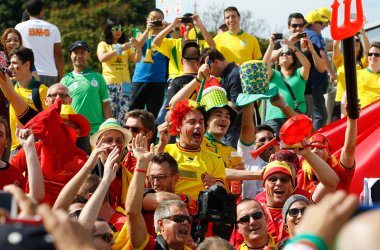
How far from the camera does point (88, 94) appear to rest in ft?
37.1

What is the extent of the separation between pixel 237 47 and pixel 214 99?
3485mm

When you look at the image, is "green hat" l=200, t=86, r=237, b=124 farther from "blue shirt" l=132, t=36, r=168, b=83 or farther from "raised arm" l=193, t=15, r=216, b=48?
"blue shirt" l=132, t=36, r=168, b=83

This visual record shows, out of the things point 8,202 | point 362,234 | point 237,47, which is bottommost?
point 237,47

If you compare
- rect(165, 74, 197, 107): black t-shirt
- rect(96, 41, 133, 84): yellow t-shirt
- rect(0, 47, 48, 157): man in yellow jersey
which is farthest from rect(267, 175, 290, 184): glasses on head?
rect(96, 41, 133, 84): yellow t-shirt

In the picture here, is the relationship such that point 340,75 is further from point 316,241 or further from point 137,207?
point 316,241

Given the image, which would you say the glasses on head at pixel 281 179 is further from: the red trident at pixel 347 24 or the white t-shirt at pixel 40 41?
the white t-shirt at pixel 40 41

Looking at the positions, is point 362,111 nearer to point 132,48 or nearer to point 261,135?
point 261,135

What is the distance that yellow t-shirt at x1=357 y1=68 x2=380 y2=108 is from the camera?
11.9m

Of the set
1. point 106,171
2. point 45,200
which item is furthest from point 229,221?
point 45,200

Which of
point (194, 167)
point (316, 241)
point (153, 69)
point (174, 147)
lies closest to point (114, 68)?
point (153, 69)

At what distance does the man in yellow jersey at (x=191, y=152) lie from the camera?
818 cm

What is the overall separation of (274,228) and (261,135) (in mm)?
2414

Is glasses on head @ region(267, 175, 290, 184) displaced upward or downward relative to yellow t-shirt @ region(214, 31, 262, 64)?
upward

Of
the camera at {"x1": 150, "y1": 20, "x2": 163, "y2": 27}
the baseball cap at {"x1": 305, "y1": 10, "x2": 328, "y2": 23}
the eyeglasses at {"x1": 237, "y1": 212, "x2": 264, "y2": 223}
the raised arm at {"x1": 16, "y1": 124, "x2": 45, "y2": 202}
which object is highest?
the raised arm at {"x1": 16, "y1": 124, "x2": 45, "y2": 202}
